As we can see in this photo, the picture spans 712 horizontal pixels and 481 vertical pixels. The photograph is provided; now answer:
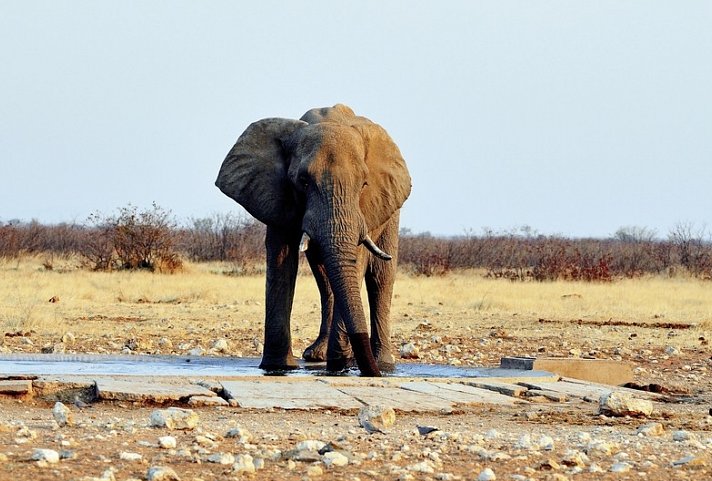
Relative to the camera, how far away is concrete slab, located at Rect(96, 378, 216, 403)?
27.3 ft

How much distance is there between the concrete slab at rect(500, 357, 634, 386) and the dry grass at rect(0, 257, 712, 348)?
5.17 metres

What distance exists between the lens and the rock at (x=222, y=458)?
5.72 metres

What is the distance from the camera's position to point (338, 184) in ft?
34.3

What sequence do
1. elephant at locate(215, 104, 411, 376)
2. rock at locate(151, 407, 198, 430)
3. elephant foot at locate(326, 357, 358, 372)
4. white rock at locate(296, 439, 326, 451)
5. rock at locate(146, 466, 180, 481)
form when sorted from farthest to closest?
1. elephant foot at locate(326, 357, 358, 372)
2. elephant at locate(215, 104, 411, 376)
3. rock at locate(151, 407, 198, 430)
4. white rock at locate(296, 439, 326, 451)
5. rock at locate(146, 466, 180, 481)

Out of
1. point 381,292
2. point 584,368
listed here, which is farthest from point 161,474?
point 381,292

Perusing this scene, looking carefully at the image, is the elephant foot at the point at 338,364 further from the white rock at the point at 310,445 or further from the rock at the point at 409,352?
the white rock at the point at 310,445

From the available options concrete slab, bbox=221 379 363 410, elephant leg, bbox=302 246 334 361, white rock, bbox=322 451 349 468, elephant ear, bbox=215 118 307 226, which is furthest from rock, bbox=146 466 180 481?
elephant leg, bbox=302 246 334 361

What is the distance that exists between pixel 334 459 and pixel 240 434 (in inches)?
34.0

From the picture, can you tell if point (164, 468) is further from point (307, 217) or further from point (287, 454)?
point (307, 217)

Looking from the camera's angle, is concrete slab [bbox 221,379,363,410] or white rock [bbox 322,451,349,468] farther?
concrete slab [bbox 221,379,363,410]

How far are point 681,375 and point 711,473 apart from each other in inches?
300

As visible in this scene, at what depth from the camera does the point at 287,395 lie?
28.2 ft

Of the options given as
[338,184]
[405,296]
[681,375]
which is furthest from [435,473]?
[405,296]

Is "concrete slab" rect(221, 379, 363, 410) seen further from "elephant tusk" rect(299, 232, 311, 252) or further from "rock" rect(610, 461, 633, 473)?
"rock" rect(610, 461, 633, 473)
